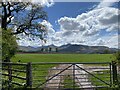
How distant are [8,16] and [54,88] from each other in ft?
29.4

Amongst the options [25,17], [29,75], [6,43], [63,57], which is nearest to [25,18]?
[25,17]

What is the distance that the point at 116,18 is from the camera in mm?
7898

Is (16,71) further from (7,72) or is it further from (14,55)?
(14,55)

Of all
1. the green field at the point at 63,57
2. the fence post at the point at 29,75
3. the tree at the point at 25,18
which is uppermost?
the tree at the point at 25,18

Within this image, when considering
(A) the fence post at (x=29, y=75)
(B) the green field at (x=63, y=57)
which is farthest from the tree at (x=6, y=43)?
(A) the fence post at (x=29, y=75)

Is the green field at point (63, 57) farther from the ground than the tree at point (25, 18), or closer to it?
closer to it

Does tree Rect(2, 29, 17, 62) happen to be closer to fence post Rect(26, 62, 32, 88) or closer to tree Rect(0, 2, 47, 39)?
fence post Rect(26, 62, 32, 88)

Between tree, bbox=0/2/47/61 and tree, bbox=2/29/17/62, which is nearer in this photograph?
tree, bbox=2/29/17/62

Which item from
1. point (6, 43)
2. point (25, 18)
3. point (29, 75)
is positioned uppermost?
point (25, 18)

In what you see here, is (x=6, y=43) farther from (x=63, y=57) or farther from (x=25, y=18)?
(x=25, y=18)

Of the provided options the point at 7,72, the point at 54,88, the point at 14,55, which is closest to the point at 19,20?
the point at 14,55

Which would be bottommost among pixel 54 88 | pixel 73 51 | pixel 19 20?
pixel 54 88

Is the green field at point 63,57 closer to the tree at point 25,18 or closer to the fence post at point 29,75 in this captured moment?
the tree at point 25,18

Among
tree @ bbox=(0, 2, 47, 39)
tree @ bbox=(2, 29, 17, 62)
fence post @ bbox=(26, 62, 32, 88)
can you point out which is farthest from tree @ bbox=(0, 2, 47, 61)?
fence post @ bbox=(26, 62, 32, 88)
